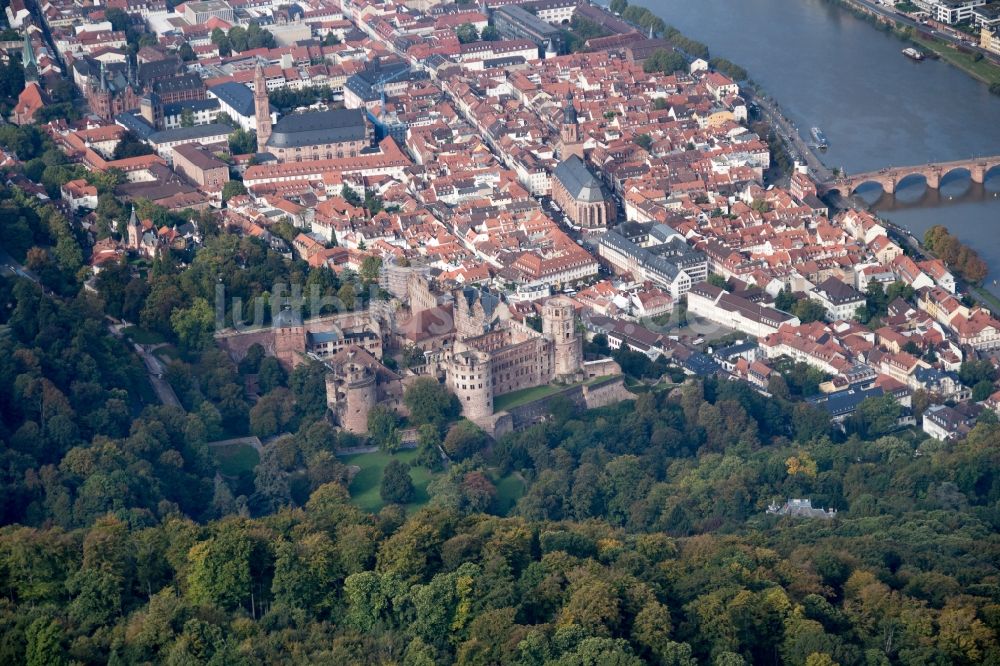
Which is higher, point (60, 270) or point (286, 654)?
point (286, 654)

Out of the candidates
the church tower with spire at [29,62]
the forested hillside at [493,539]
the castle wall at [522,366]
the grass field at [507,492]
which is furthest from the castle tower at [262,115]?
the grass field at [507,492]

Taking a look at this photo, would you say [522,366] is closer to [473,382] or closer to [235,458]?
[473,382]

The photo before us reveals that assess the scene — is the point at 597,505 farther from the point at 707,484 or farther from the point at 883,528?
the point at 883,528

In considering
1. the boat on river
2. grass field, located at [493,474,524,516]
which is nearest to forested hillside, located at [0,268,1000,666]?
grass field, located at [493,474,524,516]

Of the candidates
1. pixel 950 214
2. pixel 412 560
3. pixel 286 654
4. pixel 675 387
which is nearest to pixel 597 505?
pixel 675 387

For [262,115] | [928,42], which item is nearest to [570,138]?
[262,115]

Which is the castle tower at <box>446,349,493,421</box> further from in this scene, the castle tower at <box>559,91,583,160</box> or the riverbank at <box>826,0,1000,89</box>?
the riverbank at <box>826,0,1000,89</box>

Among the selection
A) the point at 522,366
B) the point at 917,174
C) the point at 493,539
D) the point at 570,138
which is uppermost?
the point at 493,539
